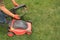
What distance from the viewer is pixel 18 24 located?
13.7 feet

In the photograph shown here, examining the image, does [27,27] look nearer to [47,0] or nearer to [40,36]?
[40,36]

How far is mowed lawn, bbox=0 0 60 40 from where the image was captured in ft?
13.6

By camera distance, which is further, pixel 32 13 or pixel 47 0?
pixel 47 0

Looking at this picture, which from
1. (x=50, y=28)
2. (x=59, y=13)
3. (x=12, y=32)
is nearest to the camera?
(x=12, y=32)

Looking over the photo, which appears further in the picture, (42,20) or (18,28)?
(42,20)

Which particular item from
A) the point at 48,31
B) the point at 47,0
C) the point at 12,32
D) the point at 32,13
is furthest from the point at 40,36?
the point at 47,0

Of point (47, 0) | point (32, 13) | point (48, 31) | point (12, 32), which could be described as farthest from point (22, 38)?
point (47, 0)

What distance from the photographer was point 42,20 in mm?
4637

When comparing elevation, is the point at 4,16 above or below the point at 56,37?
above

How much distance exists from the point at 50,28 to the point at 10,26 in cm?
79

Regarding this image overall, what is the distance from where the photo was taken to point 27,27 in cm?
420

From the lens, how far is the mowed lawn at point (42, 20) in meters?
4.16

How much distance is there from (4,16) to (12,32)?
0.37 meters

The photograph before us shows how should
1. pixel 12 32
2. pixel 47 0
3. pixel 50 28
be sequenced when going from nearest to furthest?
1. pixel 12 32
2. pixel 50 28
3. pixel 47 0
